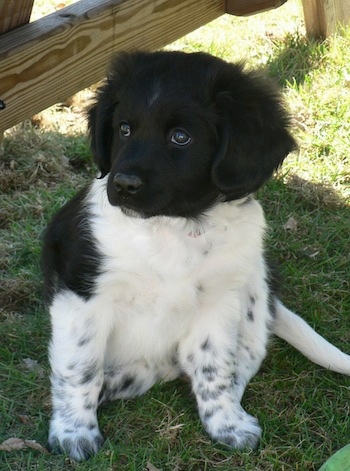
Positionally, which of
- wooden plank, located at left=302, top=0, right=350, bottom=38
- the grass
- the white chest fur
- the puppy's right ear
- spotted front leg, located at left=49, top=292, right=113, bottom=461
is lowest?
wooden plank, located at left=302, top=0, right=350, bottom=38

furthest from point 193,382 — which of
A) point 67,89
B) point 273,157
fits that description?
point 67,89

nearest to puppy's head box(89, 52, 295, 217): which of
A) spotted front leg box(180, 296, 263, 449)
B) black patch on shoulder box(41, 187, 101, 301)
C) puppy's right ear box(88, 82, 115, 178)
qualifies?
puppy's right ear box(88, 82, 115, 178)

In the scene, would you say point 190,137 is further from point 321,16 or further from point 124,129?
point 321,16

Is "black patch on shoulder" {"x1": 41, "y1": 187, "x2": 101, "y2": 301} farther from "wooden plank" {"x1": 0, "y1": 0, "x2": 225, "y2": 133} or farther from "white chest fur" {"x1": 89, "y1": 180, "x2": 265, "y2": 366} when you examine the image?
"wooden plank" {"x1": 0, "y1": 0, "x2": 225, "y2": 133}

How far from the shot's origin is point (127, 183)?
2971 mm

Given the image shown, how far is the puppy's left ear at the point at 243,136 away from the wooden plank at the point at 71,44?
3.67 ft

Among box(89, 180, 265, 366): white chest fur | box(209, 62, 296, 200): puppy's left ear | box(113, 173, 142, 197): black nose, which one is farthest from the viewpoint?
box(89, 180, 265, 366): white chest fur

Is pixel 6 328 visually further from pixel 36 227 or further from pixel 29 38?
pixel 29 38

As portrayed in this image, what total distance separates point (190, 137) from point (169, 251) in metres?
0.49

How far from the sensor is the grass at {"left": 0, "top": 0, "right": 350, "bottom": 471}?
3445 mm

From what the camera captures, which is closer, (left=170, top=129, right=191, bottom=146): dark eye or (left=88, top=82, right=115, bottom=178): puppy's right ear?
(left=170, top=129, right=191, bottom=146): dark eye

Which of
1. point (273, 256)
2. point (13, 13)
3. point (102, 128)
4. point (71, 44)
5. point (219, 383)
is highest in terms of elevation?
point (13, 13)

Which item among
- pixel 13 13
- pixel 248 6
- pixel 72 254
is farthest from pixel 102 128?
pixel 248 6

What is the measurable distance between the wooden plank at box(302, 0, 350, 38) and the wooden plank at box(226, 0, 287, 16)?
1.32 meters
